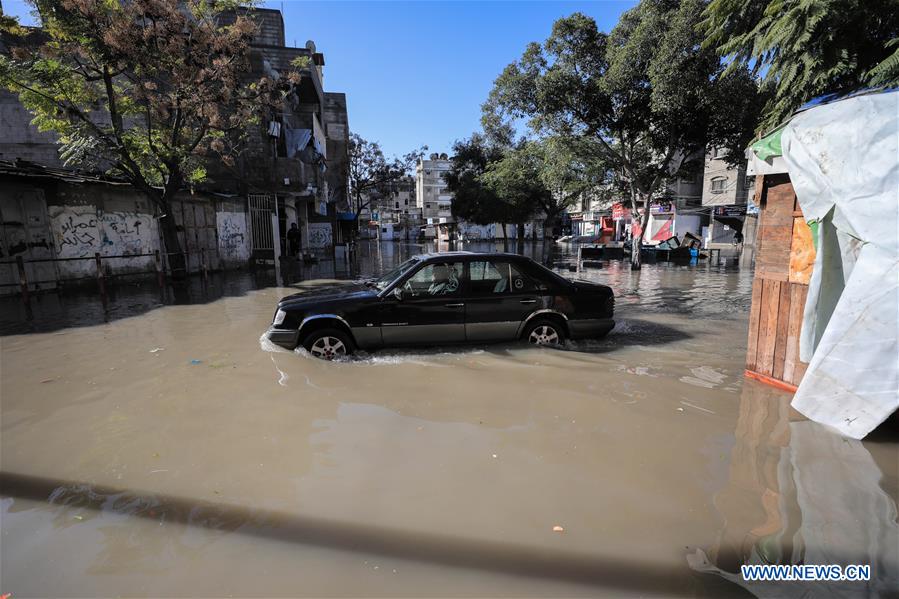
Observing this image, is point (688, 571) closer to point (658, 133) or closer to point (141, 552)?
point (141, 552)

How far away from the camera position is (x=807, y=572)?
8.16ft

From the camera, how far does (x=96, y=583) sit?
241cm

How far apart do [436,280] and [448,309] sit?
0.43m

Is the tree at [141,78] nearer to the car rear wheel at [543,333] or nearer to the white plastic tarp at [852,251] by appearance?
the car rear wheel at [543,333]

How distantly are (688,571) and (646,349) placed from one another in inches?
188

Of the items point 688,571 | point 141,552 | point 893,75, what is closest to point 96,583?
point 141,552

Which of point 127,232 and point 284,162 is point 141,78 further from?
point 284,162

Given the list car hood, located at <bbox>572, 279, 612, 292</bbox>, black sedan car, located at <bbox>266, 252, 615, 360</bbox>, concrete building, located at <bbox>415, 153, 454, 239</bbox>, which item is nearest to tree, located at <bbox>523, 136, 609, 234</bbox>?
car hood, located at <bbox>572, 279, 612, 292</bbox>

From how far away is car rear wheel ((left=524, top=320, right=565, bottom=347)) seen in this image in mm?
6520

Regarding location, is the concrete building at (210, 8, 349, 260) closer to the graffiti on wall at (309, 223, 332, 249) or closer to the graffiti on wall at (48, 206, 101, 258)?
the graffiti on wall at (309, 223, 332, 249)

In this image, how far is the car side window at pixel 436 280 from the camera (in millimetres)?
6184

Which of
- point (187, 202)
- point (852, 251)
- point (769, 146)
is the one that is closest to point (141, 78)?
point (187, 202)

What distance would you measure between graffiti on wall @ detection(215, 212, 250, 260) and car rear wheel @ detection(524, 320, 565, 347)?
52.1ft

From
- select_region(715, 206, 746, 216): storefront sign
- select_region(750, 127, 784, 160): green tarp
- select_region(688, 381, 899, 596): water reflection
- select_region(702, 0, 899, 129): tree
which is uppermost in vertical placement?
select_region(702, 0, 899, 129): tree
